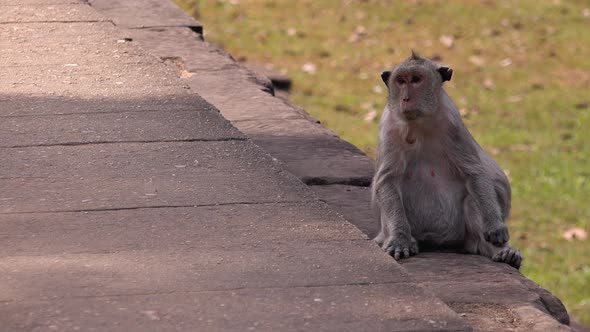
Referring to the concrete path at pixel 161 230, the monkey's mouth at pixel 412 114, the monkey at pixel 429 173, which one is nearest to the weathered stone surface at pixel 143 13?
the concrete path at pixel 161 230

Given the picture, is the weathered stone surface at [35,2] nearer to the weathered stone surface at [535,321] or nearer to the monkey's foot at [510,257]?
the monkey's foot at [510,257]

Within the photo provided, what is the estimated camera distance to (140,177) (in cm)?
484

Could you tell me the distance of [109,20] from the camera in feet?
27.1

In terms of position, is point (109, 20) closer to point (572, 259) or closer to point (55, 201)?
point (572, 259)

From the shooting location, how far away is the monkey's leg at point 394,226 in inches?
183

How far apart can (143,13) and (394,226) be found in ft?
15.2

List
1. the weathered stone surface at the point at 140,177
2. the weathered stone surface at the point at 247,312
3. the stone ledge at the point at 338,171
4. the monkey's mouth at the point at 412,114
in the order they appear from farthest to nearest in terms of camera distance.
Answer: the monkey's mouth at the point at 412,114 < the weathered stone surface at the point at 140,177 < the stone ledge at the point at 338,171 < the weathered stone surface at the point at 247,312

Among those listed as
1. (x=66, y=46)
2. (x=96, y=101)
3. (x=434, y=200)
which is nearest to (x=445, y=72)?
(x=434, y=200)

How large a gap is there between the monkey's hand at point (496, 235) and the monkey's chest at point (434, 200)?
0.62 ft

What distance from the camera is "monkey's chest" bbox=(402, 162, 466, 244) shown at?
193 inches

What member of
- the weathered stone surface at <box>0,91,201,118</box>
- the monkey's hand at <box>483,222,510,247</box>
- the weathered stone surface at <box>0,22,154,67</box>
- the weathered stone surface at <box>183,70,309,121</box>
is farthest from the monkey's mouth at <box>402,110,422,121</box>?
the weathered stone surface at <box>0,22,154,67</box>

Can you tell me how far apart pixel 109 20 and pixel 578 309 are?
11.7ft

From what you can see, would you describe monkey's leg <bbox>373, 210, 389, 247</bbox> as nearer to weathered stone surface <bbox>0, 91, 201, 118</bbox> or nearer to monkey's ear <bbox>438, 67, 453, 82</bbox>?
monkey's ear <bbox>438, 67, 453, 82</bbox>

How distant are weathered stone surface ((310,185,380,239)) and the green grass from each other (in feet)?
7.13
